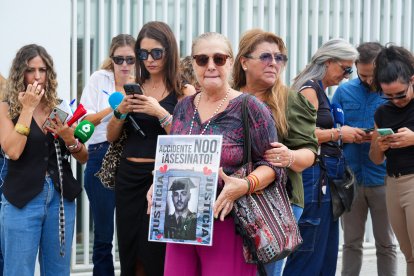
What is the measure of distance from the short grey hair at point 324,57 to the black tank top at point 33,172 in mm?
1884

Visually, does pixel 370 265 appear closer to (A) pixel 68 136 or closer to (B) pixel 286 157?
(A) pixel 68 136

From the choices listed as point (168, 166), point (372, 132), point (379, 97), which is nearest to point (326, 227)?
point (372, 132)

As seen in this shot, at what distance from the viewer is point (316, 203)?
18.5 feet

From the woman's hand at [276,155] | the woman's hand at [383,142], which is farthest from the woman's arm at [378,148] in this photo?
the woman's hand at [276,155]

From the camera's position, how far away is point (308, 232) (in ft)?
18.4

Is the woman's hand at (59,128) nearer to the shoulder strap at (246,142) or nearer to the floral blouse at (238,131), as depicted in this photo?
the floral blouse at (238,131)

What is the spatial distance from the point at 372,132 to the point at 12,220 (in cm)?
307

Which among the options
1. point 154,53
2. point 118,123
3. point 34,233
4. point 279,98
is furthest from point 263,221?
point 34,233

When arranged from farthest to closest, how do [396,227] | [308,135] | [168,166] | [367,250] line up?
[367,250], [396,227], [308,135], [168,166]

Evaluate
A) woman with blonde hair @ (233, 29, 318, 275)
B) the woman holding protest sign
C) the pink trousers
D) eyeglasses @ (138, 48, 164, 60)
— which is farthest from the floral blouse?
eyeglasses @ (138, 48, 164, 60)

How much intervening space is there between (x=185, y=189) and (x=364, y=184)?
3.38 metres

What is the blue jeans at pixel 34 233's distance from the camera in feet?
16.8

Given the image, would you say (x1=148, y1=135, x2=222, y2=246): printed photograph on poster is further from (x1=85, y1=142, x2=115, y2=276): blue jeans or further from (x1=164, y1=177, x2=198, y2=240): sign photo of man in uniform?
(x1=85, y1=142, x2=115, y2=276): blue jeans

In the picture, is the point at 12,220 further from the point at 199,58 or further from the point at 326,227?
the point at 326,227
